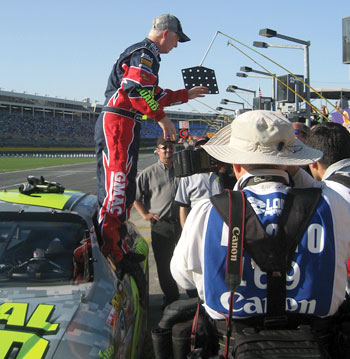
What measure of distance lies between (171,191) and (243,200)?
11.5 feet

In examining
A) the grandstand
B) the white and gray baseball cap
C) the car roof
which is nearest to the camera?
the car roof

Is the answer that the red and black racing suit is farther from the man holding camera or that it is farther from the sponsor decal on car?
the man holding camera

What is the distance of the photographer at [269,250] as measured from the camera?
5.62 ft

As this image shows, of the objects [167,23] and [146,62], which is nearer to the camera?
[146,62]

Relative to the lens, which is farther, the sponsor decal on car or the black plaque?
the black plaque

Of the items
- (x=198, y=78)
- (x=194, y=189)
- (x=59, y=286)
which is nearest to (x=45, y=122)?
(x=194, y=189)

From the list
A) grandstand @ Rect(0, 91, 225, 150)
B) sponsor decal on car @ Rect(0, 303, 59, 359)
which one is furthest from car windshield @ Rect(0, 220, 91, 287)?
grandstand @ Rect(0, 91, 225, 150)

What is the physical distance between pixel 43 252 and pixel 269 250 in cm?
200

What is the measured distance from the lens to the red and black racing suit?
341 centimetres

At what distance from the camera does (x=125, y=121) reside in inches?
140

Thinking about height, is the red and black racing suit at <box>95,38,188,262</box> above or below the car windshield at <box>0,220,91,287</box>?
above

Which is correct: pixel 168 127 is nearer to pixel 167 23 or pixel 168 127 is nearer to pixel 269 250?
pixel 167 23

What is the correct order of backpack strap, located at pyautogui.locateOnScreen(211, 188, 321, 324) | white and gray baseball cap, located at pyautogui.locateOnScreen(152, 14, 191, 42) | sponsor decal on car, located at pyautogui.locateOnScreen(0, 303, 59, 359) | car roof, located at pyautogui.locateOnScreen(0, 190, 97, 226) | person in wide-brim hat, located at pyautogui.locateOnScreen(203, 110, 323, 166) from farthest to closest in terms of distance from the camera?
white and gray baseball cap, located at pyautogui.locateOnScreen(152, 14, 191, 42), car roof, located at pyautogui.locateOnScreen(0, 190, 97, 226), sponsor decal on car, located at pyautogui.locateOnScreen(0, 303, 59, 359), person in wide-brim hat, located at pyautogui.locateOnScreen(203, 110, 323, 166), backpack strap, located at pyautogui.locateOnScreen(211, 188, 321, 324)

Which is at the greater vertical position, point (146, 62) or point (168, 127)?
point (146, 62)
